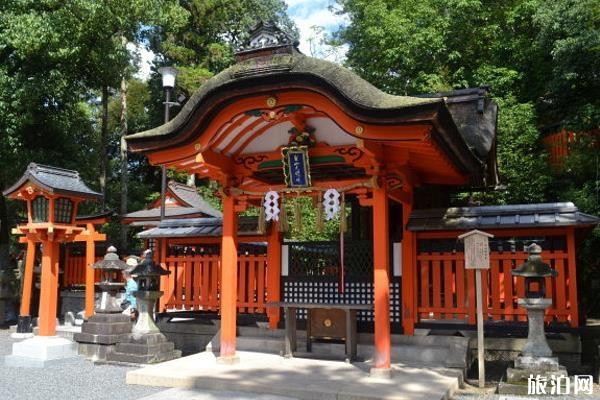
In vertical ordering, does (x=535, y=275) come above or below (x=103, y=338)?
above

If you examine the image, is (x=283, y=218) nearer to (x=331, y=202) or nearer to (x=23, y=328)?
(x=331, y=202)

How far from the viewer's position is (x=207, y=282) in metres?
9.98

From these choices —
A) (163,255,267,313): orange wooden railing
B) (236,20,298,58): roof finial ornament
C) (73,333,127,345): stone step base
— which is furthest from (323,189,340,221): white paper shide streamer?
(73,333,127,345): stone step base

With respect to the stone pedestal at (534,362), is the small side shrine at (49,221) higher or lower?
higher

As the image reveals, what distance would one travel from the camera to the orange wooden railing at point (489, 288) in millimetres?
7406

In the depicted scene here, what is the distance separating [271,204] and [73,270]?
9456 millimetres

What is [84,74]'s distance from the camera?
17.4 m

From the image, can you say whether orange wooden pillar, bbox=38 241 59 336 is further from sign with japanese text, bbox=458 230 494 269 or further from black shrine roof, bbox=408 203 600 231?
sign with japanese text, bbox=458 230 494 269

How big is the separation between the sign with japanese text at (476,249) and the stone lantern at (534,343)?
0.46 m

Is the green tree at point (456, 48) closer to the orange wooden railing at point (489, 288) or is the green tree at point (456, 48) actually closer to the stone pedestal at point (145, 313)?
the orange wooden railing at point (489, 288)

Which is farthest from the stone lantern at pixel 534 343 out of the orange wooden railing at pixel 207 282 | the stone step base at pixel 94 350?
the stone step base at pixel 94 350

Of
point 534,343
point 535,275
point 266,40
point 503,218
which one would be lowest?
point 534,343

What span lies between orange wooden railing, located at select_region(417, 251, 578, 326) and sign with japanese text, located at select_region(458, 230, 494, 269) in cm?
102

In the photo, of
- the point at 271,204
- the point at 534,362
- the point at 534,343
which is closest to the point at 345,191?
the point at 271,204
